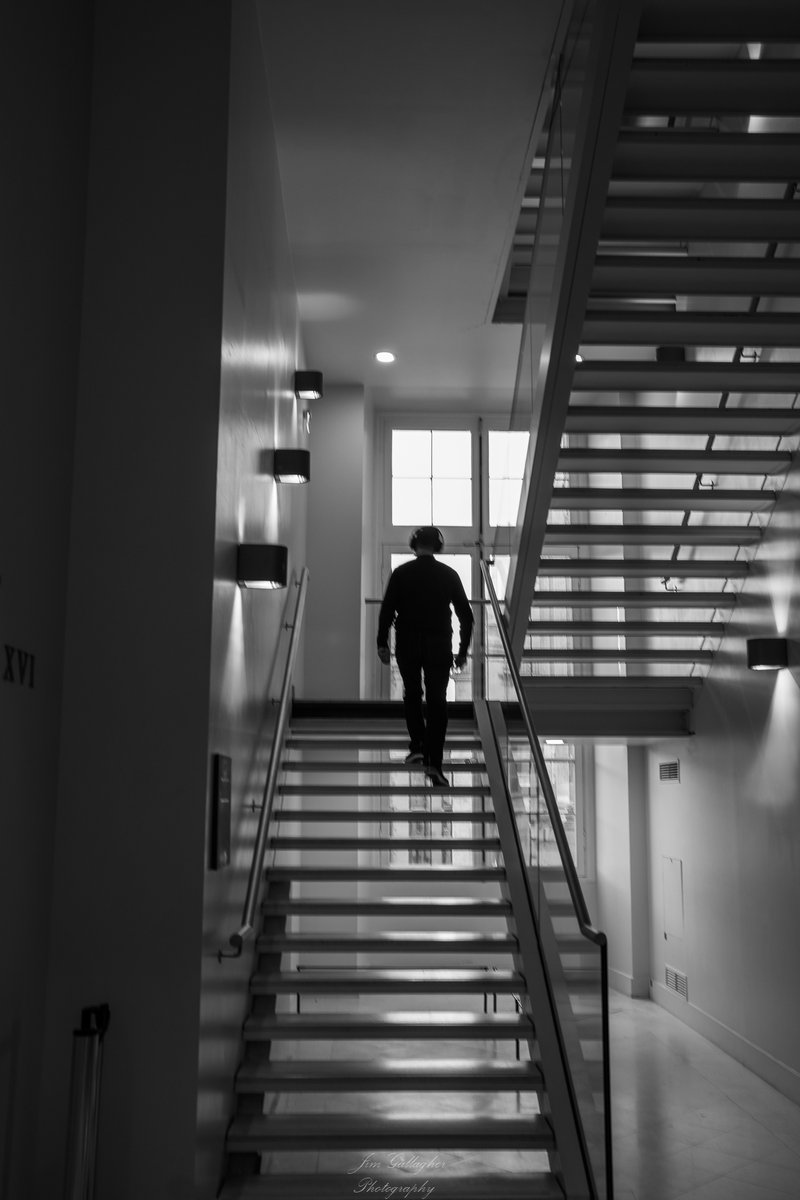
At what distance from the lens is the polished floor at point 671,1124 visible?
5.45 m

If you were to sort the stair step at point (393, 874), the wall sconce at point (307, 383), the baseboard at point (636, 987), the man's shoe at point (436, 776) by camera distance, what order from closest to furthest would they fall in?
the stair step at point (393, 874) < the man's shoe at point (436, 776) < the wall sconce at point (307, 383) < the baseboard at point (636, 987)

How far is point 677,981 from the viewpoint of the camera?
10.1 metres

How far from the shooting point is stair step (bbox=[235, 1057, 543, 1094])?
4984mm

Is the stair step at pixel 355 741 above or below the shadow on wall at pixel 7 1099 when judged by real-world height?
above

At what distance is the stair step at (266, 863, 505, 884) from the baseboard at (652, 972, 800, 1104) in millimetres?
2634

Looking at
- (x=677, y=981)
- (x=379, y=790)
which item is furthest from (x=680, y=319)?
(x=677, y=981)

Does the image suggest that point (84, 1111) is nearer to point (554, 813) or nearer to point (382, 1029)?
point (382, 1029)

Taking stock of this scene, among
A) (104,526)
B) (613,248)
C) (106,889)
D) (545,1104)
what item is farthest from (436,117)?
(545,1104)

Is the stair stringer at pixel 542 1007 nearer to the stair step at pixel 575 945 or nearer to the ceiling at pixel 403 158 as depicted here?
the stair step at pixel 575 945

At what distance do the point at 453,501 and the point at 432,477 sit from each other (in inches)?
15.4

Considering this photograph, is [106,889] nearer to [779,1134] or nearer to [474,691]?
[779,1134]

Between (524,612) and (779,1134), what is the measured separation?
3.79m

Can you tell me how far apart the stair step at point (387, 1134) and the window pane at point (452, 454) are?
29.0ft

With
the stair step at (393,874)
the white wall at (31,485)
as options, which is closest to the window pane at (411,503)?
the stair step at (393,874)
